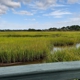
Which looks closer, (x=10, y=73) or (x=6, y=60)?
(x=10, y=73)

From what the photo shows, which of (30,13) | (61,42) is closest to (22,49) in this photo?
(61,42)

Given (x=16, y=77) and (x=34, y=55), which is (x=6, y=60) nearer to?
(x=34, y=55)

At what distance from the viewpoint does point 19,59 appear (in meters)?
9.16

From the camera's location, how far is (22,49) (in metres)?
9.67

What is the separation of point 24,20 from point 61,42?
225 inches

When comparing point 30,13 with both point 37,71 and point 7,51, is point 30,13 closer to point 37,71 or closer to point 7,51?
point 7,51

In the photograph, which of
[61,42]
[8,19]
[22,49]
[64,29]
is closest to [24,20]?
[8,19]

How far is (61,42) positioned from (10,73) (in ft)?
59.0

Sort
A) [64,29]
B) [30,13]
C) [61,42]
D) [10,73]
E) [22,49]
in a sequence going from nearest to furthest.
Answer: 1. [10,73]
2. [22,49]
3. [61,42]
4. [30,13]
5. [64,29]

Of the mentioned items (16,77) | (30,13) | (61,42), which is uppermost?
(30,13)

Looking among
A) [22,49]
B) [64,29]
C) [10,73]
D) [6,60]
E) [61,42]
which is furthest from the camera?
[64,29]

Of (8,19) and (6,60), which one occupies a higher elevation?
(8,19)

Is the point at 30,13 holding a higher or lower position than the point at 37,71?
higher

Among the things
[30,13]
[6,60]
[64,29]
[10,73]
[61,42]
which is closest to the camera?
[10,73]
